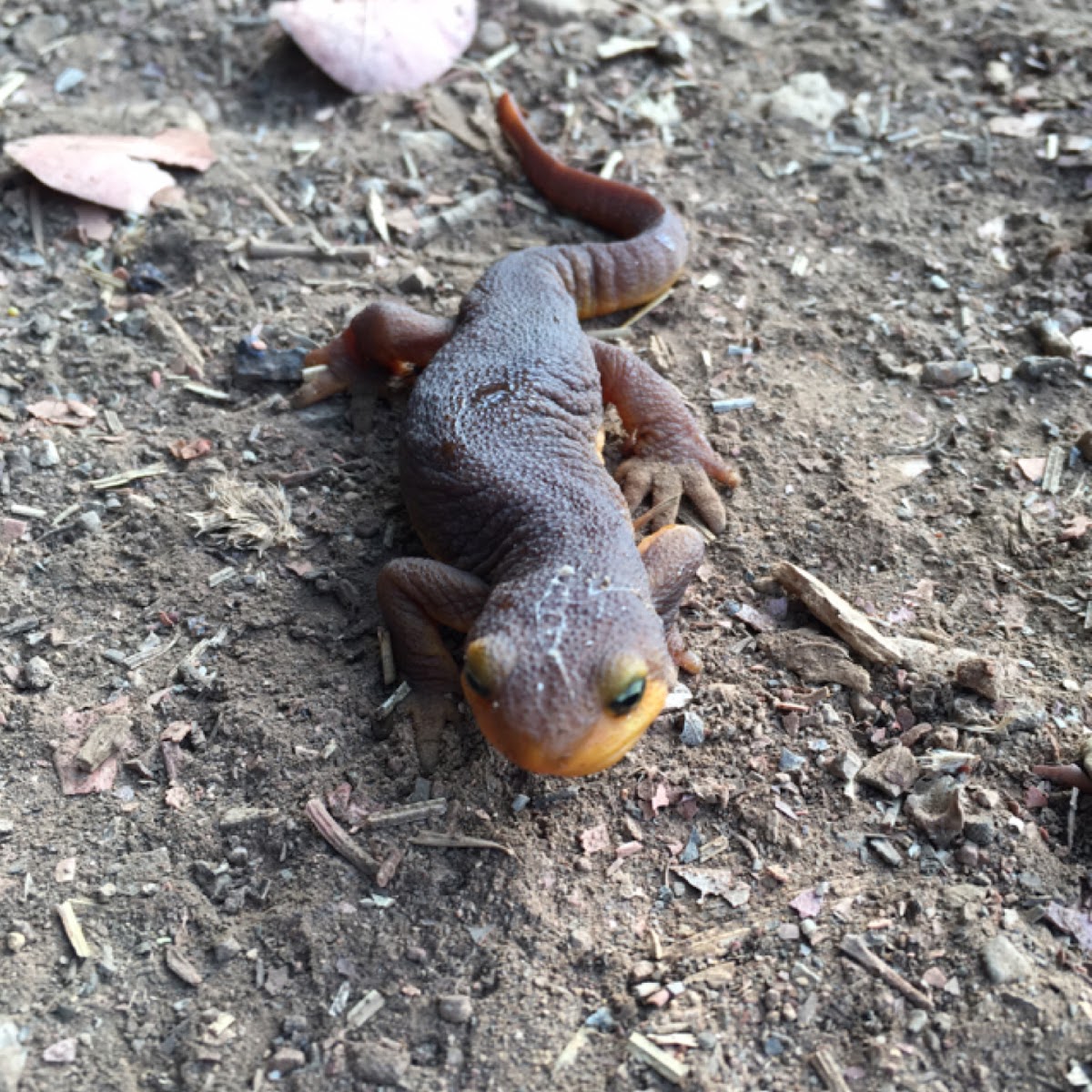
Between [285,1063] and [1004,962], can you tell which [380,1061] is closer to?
[285,1063]

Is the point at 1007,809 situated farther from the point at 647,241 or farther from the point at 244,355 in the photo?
the point at 244,355

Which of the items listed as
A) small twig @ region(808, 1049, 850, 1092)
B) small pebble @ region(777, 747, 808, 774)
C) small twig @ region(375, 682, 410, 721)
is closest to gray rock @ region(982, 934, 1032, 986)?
small twig @ region(808, 1049, 850, 1092)

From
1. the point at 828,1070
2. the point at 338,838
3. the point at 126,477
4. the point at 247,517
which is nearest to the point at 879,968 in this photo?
the point at 828,1070

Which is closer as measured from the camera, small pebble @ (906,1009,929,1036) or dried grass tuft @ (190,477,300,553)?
small pebble @ (906,1009,929,1036)

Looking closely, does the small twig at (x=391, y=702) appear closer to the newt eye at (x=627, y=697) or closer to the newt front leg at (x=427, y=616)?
the newt front leg at (x=427, y=616)

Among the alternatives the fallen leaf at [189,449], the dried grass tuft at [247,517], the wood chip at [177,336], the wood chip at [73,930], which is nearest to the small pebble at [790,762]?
the dried grass tuft at [247,517]

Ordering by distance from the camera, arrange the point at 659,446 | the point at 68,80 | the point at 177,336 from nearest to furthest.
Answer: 1. the point at 659,446
2. the point at 177,336
3. the point at 68,80

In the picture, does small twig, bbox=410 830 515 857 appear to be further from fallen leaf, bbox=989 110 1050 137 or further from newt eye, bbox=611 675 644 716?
fallen leaf, bbox=989 110 1050 137
